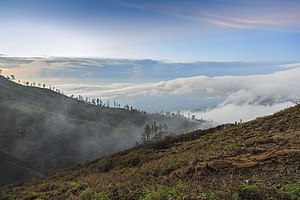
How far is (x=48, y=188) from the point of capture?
28.2 meters

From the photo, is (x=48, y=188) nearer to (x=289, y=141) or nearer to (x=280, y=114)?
(x=289, y=141)

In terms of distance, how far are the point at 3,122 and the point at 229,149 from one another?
19834 centimetres

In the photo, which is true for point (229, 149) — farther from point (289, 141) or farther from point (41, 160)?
point (41, 160)

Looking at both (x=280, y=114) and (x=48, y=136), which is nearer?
(x=280, y=114)

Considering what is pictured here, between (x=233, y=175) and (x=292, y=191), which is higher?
(x=292, y=191)

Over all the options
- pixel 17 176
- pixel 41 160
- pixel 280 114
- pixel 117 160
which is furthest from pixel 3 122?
pixel 280 114

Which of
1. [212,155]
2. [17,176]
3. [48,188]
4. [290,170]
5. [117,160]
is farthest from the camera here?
[17,176]

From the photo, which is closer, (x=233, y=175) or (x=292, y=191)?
(x=292, y=191)

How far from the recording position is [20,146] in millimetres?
176625

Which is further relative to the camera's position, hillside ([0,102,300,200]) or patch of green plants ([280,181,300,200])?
hillside ([0,102,300,200])

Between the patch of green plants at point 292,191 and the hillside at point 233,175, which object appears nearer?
the patch of green plants at point 292,191

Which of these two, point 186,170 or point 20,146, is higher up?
point 186,170

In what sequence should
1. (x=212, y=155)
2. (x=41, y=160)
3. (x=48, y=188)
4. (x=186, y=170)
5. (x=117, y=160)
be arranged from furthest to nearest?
(x=41, y=160) < (x=117, y=160) < (x=48, y=188) < (x=212, y=155) < (x=186, y=170)

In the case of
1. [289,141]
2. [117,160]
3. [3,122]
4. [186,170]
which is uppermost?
[289,141]
